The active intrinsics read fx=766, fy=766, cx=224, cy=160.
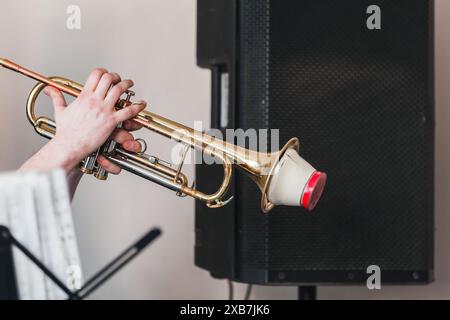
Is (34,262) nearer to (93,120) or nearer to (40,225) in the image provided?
→ (40,225)

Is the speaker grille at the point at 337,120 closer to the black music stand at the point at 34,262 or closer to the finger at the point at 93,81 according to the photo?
the finger at the point at 93,81

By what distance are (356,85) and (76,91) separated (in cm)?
54

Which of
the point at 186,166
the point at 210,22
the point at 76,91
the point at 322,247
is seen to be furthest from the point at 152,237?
the point at 186,166

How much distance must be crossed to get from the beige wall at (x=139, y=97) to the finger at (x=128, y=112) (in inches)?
28.4

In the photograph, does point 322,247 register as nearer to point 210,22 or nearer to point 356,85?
point 356,85

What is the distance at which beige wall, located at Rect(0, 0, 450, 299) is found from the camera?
6.63ft

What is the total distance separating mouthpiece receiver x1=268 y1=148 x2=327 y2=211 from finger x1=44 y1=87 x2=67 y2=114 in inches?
15.2

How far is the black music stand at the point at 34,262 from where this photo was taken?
71 cm

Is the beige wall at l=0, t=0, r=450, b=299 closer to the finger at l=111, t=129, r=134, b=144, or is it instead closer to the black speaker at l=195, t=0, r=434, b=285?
the black speaker at l=195, t=0, r=434, b=285

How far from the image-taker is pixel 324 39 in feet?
4.95

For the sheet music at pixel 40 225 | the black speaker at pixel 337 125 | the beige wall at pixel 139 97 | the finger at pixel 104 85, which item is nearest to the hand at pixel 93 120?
the finger at pixel 104 85

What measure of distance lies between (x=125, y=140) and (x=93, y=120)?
12 centimetres

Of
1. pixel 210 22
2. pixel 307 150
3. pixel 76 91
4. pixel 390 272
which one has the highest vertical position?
pixel 210 22
